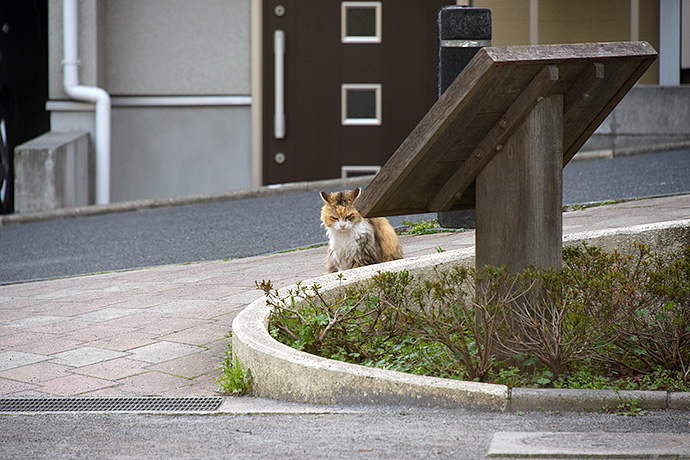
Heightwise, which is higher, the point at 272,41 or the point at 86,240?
the point at 272,41

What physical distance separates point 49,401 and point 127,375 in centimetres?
47

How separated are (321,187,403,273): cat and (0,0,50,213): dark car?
8919 millimetres

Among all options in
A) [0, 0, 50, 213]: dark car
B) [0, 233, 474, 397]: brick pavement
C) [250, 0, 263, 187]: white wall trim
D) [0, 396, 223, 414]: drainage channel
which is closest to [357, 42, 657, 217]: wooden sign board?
→ [0, 396, 223, 414]: drainage channel

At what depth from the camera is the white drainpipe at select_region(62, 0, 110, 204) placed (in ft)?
40.1

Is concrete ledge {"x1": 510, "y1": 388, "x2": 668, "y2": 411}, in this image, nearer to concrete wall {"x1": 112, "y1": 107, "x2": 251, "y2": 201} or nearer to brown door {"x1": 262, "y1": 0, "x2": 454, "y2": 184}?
brown door {"x1": 262, "y1": 0, "x2": 454, "y2": 184}

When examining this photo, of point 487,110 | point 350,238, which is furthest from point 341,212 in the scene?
point 487,110

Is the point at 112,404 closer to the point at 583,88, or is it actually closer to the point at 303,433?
the point at 303,433

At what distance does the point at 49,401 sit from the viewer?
13.2ft

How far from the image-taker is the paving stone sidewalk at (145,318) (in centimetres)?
435

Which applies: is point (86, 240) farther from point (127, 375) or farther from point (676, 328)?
point (676, 328)

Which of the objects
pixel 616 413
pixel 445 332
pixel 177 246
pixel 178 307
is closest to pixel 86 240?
pixel 177 246

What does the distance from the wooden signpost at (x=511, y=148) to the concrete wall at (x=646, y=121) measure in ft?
29.0

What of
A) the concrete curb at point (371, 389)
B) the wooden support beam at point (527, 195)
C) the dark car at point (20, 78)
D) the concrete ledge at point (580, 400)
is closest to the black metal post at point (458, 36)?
the wooden support beam at point (527, 195)

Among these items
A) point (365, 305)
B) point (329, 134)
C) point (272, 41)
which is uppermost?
point (272, 41)
